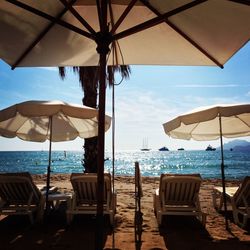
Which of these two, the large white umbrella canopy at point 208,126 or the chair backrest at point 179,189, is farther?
the chair backrest at point 179,189

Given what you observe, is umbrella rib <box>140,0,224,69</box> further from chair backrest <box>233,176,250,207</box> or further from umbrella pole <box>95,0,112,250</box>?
chair backrest <box>233,176,250,207</box>

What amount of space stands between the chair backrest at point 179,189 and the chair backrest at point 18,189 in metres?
2.52

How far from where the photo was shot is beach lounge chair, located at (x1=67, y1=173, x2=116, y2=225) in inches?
220

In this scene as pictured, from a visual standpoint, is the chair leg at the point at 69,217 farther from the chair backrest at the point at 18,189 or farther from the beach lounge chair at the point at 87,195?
the chair backrest at the point at 18,189

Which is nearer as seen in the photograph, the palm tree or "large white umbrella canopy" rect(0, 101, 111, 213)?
"large white umbrella canopy" rect(0, 101, 111, 213)

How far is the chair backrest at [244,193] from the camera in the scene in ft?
18.1

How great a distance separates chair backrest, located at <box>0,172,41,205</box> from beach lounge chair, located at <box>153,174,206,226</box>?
8.07 ft

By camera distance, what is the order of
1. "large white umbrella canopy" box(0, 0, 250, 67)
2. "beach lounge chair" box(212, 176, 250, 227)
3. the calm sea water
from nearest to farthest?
"large white umbrella canopy" box(0, 0, 250, 67) < "beach lounge chair" box(212, 176, 250, 227) < the calm sea water

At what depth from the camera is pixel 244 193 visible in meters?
5.70

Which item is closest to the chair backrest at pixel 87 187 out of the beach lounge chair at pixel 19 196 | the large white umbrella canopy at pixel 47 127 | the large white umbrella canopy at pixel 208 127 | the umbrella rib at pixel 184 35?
the beach lounge chair at pixel 19 196

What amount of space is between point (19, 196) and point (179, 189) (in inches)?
125

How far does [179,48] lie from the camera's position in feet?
16.8

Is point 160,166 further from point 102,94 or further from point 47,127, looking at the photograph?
point 102,94

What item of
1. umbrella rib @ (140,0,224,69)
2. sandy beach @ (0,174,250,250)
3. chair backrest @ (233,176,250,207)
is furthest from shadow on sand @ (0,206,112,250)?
umbrella rib @ (140,0,224,69)
